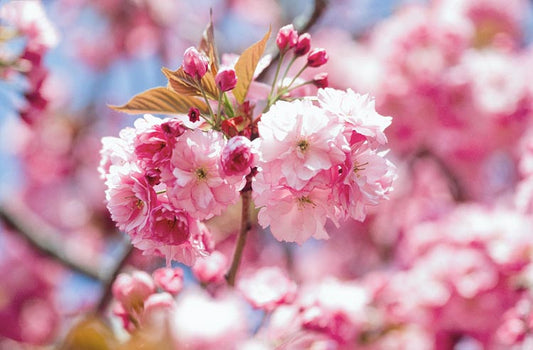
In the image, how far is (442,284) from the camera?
8.76ft

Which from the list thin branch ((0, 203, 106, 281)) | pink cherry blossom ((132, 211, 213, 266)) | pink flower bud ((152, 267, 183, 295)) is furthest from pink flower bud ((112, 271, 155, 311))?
thin branch ((0, 203, 106, 281))

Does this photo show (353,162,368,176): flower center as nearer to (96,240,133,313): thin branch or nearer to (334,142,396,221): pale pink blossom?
(334,142,396,221): pale pink blossom

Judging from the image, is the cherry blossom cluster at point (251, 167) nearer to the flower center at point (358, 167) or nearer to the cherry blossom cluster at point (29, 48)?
the flower center at point (358, 167)

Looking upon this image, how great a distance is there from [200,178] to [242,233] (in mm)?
212

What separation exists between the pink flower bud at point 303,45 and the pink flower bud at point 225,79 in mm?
220

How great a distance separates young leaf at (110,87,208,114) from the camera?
125 cm

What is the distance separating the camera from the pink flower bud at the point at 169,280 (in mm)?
1354

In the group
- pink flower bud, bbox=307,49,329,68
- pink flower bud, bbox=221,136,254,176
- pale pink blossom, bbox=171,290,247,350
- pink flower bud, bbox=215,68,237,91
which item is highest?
pink flower bud, bbox=307,49,329,68

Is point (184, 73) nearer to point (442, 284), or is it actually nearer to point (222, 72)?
point (222, 72)

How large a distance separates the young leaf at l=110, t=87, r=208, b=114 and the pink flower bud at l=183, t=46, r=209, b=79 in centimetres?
9

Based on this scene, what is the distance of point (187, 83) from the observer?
1.21m

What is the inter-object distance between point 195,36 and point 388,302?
8.15ft

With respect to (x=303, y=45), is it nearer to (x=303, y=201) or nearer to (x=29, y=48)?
(x=303, y=201)

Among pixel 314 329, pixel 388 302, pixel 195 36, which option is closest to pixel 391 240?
pixel 388 302
